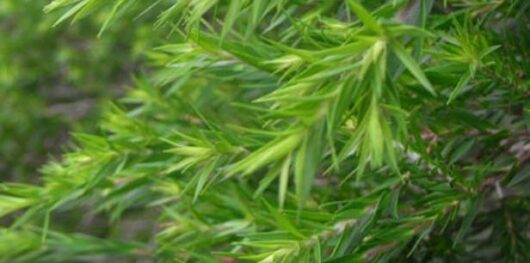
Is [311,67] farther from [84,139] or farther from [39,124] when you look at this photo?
[39,124]

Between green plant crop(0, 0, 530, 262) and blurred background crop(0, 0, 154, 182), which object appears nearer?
green plant crop(0, 0, 530, 262)

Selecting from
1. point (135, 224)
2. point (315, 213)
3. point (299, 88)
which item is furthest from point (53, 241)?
point (135, 224)

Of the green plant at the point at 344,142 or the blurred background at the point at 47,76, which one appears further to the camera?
the blurred background at the point at 47,76

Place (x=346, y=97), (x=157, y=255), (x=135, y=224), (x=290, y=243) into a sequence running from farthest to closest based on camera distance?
(x=135, y=224), (x=157, y=255), (x=290, y=243), (x=346, y=97)

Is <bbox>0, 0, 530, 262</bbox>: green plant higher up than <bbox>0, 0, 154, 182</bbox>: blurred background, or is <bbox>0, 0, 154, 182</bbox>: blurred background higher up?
<bbox>0, 0, 530, 262</bbox>: green plant

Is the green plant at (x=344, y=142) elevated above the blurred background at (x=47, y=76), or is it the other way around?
the green plant at (x=344, y=142)
